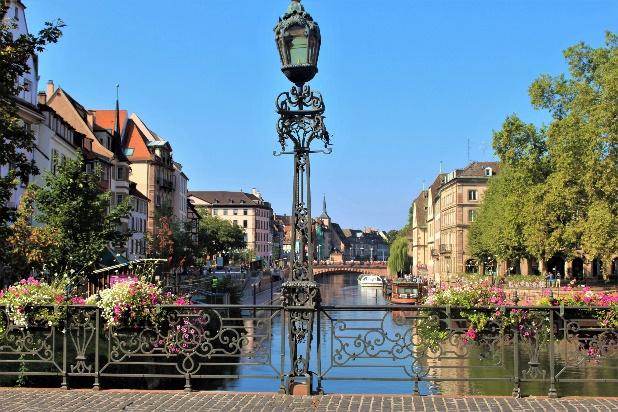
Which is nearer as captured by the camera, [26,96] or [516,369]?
[516,369]

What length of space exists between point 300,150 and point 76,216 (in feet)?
84.6

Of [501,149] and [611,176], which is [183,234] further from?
[611,176]

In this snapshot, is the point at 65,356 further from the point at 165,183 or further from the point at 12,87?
the point at 165,183

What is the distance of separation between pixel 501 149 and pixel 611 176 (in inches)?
463

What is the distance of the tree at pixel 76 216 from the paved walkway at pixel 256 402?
952 inches

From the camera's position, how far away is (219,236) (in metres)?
112

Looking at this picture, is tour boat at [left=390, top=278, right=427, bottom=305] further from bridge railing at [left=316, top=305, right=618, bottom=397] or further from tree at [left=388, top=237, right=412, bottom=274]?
bridge railing at [left=316, top=305, right=618, bottom=397]

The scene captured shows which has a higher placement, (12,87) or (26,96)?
(26,96)

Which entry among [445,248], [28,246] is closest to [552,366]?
[28,246]

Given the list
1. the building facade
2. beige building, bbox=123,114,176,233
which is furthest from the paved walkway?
beige building, bbox=123,114,176,233

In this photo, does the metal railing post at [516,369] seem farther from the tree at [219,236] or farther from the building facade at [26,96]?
the tree at [219,236]

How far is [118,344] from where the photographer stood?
37.5 ft

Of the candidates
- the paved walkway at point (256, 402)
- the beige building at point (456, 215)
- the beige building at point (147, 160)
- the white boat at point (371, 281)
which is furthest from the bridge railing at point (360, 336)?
the white boat at point (371, 281)

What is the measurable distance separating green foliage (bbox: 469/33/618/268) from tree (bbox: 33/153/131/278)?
27122 mm
